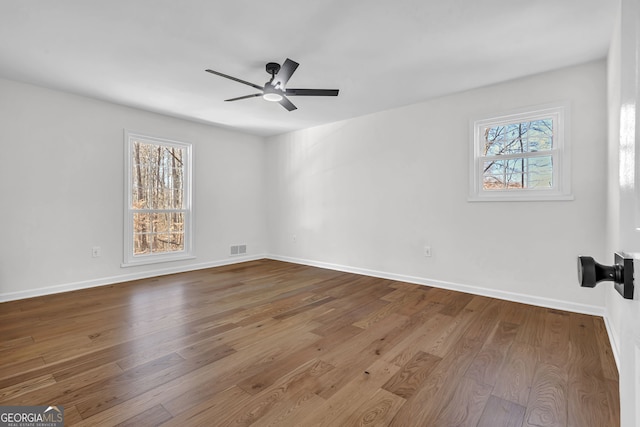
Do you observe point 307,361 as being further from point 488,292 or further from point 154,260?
point 154,260

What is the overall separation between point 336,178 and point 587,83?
313 cm

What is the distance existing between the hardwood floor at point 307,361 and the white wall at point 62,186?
1.49 ft

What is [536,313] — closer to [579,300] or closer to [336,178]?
[579,300]

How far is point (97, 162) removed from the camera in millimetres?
3992

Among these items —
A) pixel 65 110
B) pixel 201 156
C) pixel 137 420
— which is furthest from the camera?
pixel 201 156

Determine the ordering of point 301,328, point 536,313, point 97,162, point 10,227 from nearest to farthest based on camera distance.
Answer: point 301,328, point 536,313, point 10,227, point 97,162

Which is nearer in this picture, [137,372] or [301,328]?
[137,372]

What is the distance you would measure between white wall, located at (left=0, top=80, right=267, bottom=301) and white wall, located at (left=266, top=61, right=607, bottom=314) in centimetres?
216

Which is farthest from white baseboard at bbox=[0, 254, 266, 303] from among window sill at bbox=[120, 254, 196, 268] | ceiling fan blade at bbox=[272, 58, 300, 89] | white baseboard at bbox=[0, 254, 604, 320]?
ceiling fan blade at bbox=[272, 58, 300, 89]

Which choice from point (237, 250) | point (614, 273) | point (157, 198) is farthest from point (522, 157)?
point (157, 198)

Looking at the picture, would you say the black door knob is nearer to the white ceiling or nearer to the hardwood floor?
the hardwood floor

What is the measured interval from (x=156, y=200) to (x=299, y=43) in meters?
3.34

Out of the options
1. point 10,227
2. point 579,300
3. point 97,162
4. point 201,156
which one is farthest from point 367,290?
point 10,227

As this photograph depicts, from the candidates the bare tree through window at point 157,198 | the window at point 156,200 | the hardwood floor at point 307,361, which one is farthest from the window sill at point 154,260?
the hardwood floor at point 307,361
